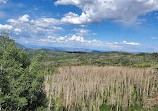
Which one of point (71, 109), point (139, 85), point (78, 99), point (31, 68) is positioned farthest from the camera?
point (139, 85)

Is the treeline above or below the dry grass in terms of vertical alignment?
above

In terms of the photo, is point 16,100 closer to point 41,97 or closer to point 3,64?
point 3,64

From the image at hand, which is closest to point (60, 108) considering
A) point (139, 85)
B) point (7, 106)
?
point (7, 106)

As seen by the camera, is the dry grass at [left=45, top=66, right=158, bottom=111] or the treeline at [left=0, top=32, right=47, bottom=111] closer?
the treeline at [left=0, top=32, right=47, bottom=111]

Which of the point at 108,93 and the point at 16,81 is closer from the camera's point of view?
the point at 16,81

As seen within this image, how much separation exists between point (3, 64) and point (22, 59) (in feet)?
34.8

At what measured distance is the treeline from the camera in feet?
72.4

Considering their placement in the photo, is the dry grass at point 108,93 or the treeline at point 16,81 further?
the dry grass at point 108,93

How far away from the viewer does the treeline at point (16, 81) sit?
22.1m

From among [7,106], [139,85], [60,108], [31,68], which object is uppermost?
[31,68]

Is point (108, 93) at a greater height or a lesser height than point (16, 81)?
Answer: lesser

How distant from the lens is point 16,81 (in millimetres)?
22562

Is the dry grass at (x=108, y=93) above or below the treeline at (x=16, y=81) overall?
below

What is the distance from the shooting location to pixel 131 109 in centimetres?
3881
